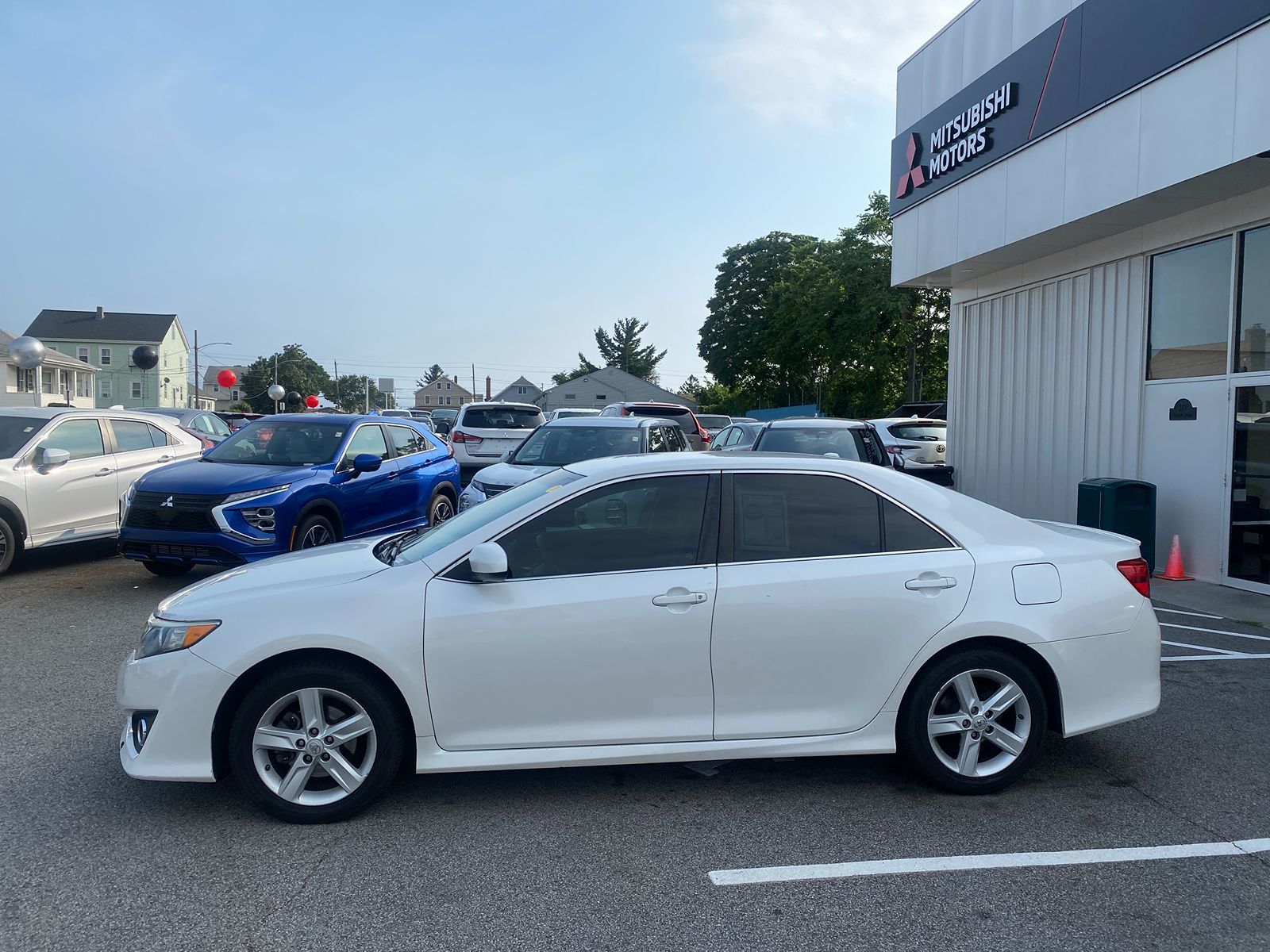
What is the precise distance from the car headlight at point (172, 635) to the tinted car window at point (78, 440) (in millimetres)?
6891

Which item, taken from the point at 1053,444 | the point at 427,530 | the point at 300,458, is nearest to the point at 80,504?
the point at 300,458

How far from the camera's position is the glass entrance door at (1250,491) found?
30.1 ft

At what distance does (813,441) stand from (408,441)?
4.95 meters

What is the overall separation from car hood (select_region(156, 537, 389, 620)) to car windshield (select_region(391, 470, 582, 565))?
17cm

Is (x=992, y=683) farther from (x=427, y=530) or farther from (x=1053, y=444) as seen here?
(x=1053, y=444)

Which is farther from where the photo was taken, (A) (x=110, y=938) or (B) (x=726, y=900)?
(B) (x=726, y=900)

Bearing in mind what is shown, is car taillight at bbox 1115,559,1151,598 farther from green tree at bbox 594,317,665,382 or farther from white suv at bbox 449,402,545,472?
green tree at bbox 594,317,665,382

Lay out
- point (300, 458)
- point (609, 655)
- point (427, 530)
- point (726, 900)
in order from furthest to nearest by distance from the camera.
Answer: point (300, 458)
point (427, 530)
point (609, 655)
point (726, 900)

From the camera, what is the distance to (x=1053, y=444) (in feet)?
41.5

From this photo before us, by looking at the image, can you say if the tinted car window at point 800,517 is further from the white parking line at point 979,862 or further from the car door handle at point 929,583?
the white parking line at point 979,862

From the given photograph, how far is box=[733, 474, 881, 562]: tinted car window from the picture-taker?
4.18 meters

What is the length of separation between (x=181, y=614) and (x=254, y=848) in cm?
100

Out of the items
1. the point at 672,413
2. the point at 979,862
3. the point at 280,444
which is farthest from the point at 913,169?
the point at 979,862

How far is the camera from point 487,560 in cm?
383
